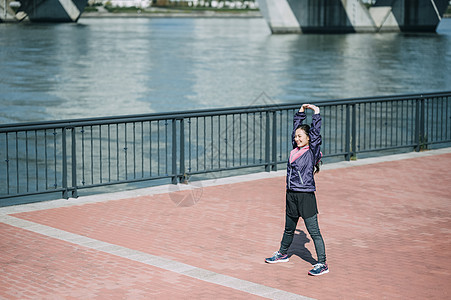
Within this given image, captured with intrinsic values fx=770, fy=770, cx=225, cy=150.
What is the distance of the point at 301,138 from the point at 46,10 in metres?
105

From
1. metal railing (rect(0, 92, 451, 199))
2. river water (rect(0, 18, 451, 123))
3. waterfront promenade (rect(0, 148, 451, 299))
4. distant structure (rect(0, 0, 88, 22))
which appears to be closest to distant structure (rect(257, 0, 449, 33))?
river water (rect(0, 18, 451, 123))

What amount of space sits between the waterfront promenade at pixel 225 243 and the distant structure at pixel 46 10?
9814 cm

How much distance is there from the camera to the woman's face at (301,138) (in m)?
7.26

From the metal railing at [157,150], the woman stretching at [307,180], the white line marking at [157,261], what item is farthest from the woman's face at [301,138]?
the metal railing at [157,150]

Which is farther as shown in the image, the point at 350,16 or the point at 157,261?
the point at 350,16

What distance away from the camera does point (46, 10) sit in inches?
4230

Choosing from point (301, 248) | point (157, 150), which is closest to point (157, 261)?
point (301, 248)

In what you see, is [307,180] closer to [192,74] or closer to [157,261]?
[157,261]

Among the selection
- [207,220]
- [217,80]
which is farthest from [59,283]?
[217,80]

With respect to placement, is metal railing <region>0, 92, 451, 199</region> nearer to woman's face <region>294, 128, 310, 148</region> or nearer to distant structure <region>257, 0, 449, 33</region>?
woman's face <region>294, 128, 310, 148</region>

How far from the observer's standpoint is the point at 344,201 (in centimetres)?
1048

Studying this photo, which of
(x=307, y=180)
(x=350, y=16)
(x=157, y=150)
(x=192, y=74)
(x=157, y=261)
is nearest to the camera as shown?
(x=307, y=180)

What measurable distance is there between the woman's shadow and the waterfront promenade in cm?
2

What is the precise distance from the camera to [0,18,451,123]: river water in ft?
91.8
